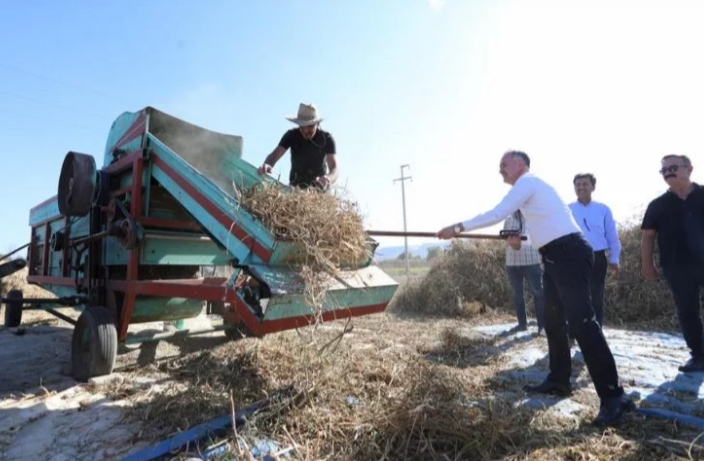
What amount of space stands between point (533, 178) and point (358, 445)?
2.24 meters

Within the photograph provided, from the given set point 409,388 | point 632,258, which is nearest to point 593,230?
point 409,388

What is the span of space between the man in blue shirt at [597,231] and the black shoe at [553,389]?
169cm

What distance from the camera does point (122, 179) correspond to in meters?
4.32

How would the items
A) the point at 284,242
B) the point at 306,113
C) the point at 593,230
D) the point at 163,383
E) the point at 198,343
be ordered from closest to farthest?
the point at 284,242, the point at 163,383, the point at 306,113, the point at 593,230, the point at 198,343

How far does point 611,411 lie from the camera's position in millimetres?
2621

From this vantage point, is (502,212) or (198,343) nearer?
(502,212)

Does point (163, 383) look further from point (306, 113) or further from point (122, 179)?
point (306, 113)

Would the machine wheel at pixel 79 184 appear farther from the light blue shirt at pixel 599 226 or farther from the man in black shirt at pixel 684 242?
the man in black shirt at pixel 684 242

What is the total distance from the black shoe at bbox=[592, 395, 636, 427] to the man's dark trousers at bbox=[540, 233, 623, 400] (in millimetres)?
38

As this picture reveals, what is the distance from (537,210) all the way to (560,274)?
0.49 meters

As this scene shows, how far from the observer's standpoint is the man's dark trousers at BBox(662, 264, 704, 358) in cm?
389

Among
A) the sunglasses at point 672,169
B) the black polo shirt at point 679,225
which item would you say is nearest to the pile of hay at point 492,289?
the black polo shirt at point 679,225

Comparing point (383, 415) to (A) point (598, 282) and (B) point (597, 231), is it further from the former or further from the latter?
(B) point (597, 231)

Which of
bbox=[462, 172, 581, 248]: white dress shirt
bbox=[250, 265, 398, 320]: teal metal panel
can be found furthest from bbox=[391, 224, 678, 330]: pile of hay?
bbox=[250, 265, 398, 320]: teal metal panel
